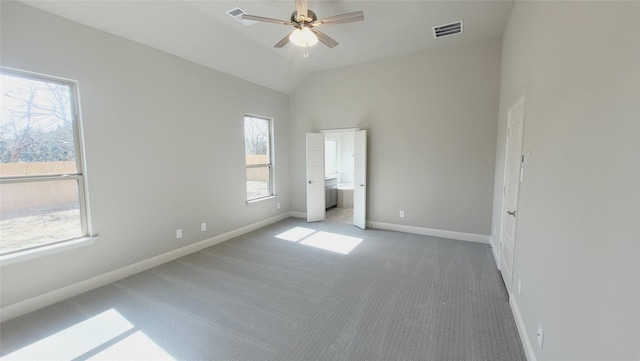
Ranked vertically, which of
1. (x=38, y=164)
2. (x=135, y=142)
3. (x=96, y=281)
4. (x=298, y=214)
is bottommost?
(x=96, y=281)

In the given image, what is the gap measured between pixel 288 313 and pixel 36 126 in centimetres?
319

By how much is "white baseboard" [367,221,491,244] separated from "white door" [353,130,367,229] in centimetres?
28

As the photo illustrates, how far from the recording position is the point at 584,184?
48.6 inches

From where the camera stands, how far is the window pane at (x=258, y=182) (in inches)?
199

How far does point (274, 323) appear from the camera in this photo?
2297 mm

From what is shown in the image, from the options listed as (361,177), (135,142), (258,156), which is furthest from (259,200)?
(135,142)

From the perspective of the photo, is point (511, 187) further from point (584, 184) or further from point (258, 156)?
point (258, 156)

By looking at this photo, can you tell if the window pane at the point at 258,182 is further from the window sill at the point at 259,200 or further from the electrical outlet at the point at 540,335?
the electrical outlet at the point at 540,335

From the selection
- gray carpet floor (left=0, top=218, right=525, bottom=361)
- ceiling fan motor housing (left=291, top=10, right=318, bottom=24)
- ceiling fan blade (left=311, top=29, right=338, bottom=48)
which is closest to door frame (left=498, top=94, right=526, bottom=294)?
A: gray carpet floor (left=0, top=218, right=525, bottom=361)

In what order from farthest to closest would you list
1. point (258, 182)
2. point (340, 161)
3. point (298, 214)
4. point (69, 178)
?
point (340, 161) → point (298, 214) → point (258, 182) → point (69, 178)

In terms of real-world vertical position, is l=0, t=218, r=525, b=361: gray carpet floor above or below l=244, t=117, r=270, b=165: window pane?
below

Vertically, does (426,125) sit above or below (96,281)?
above

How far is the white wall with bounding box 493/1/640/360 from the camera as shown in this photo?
910 mm

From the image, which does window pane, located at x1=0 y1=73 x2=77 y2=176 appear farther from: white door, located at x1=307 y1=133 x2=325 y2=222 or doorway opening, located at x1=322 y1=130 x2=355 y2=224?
doorway opening, located at x1=322 y1=130 x2=355 y2=224
